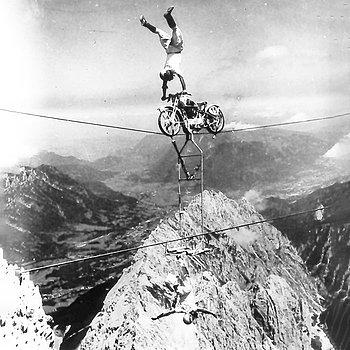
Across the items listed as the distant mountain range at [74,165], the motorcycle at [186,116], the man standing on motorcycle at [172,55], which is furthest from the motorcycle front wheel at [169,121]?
the distant mountain range at [74,165]

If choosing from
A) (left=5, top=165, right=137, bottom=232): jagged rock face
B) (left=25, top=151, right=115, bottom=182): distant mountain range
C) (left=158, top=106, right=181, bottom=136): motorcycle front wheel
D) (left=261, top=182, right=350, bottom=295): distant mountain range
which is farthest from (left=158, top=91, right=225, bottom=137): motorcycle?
(left=261, top=182, right=350, bottom=295): distant mountain range

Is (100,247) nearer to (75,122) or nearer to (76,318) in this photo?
(76,318)

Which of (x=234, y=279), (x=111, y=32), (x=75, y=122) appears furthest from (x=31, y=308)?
(x=111, y=32)

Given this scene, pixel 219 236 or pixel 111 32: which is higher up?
pixel 111 32

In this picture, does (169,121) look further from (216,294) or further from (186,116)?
(216,294)

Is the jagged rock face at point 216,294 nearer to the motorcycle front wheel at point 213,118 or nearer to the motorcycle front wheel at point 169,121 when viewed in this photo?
the motorcycle front wheel at point 213,118

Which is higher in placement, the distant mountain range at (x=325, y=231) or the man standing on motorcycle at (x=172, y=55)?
the man standing on motorcycle at (x=172, y=55)

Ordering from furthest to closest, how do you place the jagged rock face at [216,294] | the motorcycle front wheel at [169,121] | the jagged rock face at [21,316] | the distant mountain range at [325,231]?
1. the distant mountain range at [325,231]
2. the jagged rock face at [216,294]
3. the jagged rock face at [21,316]
4. the motorcycle front wheel at [169,121]

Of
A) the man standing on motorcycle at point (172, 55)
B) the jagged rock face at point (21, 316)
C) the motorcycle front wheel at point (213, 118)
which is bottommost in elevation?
the jagged rock face at point (21, 316)
